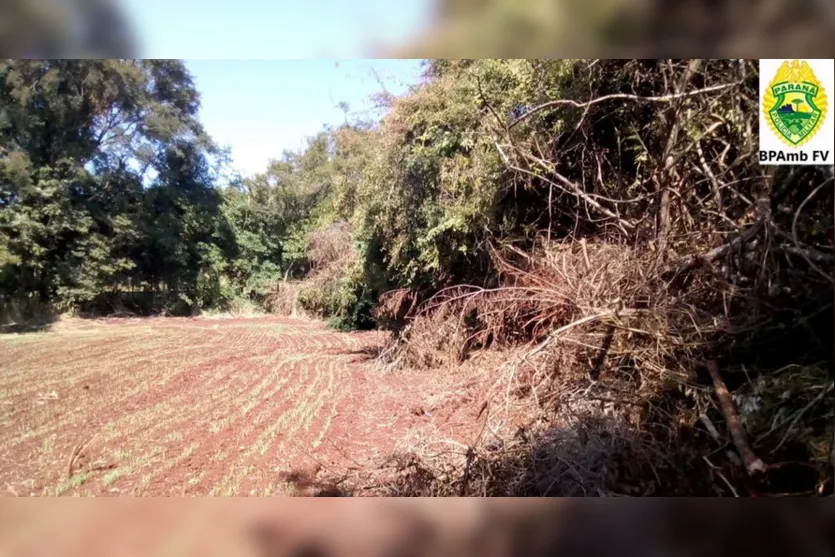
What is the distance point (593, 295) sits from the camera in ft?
7.64

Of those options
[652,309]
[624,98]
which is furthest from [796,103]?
[652,309]

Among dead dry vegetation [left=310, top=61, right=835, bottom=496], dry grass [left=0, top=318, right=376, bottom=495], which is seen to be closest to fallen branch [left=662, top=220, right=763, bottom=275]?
dead dry vegetation [left=310, top=61, right=835, bottom=496]

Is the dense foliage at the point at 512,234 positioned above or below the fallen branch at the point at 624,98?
below

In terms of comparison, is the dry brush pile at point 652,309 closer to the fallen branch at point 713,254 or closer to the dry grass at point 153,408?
the fallen branch at point 713,254

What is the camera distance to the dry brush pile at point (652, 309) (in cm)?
203

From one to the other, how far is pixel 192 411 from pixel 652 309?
216 cm

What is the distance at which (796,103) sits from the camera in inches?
78.0

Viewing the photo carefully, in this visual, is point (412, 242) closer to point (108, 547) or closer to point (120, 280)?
point (120, 280)
